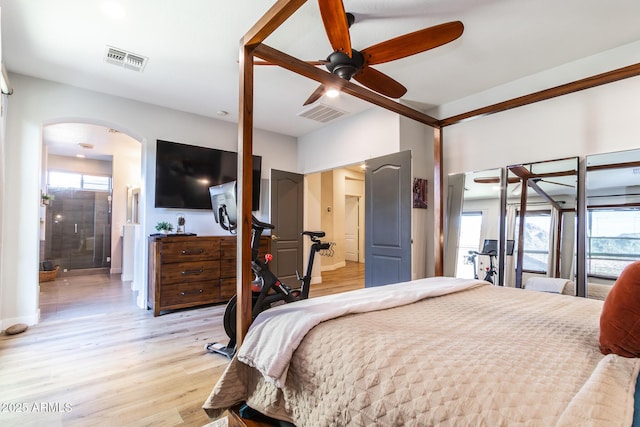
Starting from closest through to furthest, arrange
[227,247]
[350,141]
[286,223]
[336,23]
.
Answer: [336,23] < [227,247] < [350,141] < [286,223]

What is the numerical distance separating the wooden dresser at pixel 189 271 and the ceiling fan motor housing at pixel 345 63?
265 cm

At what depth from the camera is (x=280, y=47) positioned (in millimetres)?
2617

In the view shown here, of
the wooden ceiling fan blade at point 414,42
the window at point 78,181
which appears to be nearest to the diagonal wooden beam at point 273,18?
the wooden ceiling fan blade at point 414,42

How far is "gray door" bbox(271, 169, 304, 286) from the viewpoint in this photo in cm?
486

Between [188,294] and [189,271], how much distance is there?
0.28m

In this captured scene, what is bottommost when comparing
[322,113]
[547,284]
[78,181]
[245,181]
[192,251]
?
[547,284]

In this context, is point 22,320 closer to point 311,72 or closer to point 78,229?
point 311,72

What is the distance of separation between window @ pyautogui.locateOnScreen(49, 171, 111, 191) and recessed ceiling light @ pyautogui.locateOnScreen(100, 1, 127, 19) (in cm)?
601

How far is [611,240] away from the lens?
250 cm

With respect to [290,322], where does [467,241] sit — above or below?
above

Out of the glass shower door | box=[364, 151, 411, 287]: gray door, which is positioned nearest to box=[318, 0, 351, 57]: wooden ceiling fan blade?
box=[364, 151, 411, 287]: gray door

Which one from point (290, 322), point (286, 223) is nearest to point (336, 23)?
point (290, 322)

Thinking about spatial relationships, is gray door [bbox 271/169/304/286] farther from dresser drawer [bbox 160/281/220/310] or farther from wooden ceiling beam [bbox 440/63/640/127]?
wooden ceiling beam [bbox 440/63/640/127]

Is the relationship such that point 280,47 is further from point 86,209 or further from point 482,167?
point 86,209
